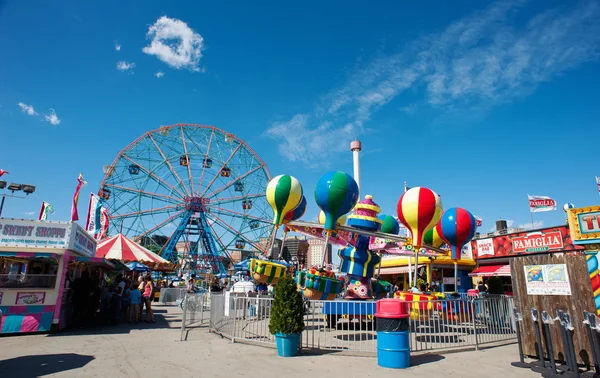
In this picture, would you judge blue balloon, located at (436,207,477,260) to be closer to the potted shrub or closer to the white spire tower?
the potted shrub

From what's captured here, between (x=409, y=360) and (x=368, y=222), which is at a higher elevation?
(x=368, y=222)

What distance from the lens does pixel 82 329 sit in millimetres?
10039

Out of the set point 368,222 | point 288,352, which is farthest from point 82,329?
point 368,222

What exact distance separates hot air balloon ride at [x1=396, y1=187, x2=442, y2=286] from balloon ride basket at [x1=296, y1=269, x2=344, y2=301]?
7.52ft

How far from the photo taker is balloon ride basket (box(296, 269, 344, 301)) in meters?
8.90

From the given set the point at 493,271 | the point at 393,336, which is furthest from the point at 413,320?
the point at 493,271

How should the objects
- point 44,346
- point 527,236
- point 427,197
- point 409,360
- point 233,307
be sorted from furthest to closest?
point 527,236 < point 427,197 < point 233,307 < point 44,346 < point 409,360

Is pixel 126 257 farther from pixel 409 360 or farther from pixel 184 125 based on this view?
pixel 184 125

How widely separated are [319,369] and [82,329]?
7661mm

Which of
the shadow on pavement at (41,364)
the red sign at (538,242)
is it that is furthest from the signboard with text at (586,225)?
the shadow on pavement at (41,364)

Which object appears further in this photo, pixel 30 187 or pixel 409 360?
pixel 30 187

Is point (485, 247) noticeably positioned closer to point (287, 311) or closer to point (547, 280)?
point (547, 280)

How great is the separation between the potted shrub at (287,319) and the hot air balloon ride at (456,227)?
646 cm

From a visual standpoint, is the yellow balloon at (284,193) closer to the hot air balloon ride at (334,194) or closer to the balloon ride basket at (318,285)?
the hot air balloon ride at (334,194)
